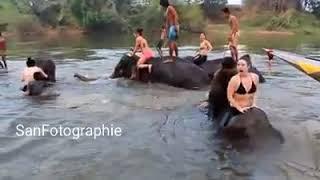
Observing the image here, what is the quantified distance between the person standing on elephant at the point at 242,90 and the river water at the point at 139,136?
69 centimetres

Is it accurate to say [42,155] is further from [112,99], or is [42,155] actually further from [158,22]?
[158,22]

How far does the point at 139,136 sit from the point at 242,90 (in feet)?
6.91

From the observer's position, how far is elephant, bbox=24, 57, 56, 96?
1417cm

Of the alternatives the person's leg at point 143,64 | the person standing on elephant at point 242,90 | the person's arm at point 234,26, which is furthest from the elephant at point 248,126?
the person's arm at point 234,26

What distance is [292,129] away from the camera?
1023 cm

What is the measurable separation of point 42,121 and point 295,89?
7560 millimetres

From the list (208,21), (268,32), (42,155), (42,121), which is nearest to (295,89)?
(42,121)

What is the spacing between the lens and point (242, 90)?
9.05 metres

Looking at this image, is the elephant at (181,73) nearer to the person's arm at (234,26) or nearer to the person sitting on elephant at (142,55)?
the person sitting on elephant at (142,55)

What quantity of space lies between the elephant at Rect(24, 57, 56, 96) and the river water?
15.1 inches

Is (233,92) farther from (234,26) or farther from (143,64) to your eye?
(234,26)

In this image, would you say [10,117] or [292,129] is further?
[10,117]

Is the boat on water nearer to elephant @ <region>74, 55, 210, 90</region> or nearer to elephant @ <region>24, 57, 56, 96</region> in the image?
elephant @ <region>74, 55, 210, 90</region>

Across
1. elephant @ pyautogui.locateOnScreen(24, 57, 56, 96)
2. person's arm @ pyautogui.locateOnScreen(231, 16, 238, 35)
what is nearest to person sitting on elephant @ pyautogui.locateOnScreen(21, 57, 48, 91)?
elephant @ pyautogui.locateOnScreen(24, 57, 56, 96)
